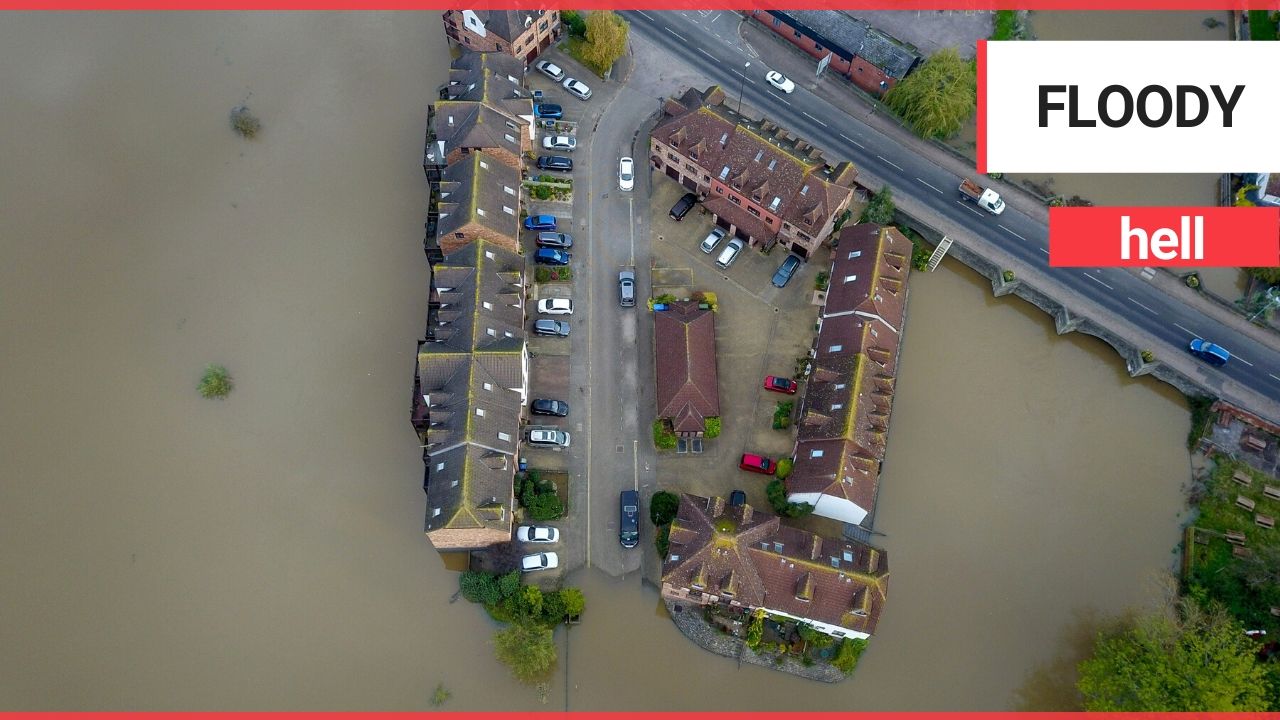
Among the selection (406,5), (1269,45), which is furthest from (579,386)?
(1269,45)

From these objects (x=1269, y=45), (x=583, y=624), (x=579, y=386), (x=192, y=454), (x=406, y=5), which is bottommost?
(x=583, y=624)

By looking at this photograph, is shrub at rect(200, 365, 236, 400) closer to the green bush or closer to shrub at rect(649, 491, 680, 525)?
shrub at rect(649, 491, 680, 525)

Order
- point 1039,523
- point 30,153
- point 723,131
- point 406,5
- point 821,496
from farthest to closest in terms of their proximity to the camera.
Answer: point 406,5
point 30,153
point 723,131
point 1039,523
point 821,496

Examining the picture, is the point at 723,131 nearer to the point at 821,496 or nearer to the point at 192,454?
the point at 821,496

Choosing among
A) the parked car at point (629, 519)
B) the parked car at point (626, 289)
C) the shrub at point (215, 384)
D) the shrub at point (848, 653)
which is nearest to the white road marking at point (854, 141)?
the parked car at point (626, 289)

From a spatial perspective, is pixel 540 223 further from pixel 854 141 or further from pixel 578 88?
pixel 854 141

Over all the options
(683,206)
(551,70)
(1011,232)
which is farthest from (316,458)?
(1011,232)
